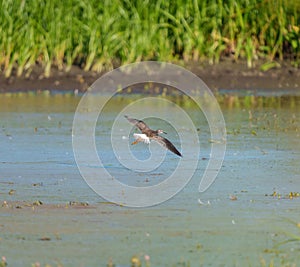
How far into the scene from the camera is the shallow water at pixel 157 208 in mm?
5852

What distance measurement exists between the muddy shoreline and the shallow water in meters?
2.99

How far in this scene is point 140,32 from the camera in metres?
14.8

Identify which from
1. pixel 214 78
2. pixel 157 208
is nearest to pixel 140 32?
pixel 214 78

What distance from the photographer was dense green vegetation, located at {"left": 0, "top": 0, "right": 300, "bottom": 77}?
1467cm

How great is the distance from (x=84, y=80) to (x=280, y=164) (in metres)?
6.05

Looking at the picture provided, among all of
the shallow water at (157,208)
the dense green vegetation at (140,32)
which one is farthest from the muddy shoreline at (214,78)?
the shallow water at (157,208)

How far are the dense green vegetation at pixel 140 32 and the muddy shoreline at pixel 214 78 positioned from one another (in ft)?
0.36

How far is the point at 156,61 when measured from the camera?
14852mm

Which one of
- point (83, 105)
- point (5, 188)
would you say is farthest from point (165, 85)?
point (5, 188)

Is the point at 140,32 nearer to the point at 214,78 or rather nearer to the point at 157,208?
the point at 214,78

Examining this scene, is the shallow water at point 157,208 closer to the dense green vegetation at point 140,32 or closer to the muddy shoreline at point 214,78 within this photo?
the muddy shoreline at point 214,78

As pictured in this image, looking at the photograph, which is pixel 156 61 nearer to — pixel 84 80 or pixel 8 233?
pixel 84 80

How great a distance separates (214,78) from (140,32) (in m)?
1.05

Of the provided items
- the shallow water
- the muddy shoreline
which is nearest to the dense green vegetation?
the muddy shoreline
